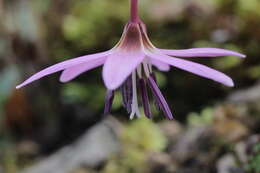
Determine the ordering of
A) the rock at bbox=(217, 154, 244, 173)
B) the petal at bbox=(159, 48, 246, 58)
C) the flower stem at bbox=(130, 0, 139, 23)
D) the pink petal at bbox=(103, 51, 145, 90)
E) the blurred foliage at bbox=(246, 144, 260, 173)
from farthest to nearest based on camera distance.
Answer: the rock at bbox=(217, 154, 244, 173) → the blurred foliage at bbox=(246, 144, 260, 173) → the flower stem at bbox=(130, 0, 139, 23) → the petal at bbox=(159, 48, 246, 58) → the pink petal at bbox=(103, 51, 145, 90)

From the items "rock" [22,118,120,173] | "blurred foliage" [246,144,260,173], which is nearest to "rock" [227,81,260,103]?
"rock" [22,118,120,173]

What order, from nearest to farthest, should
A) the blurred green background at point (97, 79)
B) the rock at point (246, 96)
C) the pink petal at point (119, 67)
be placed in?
the pink petal at point (119, 67) < the rock at point (246, 96) < the blurred green background at point (97, 79)

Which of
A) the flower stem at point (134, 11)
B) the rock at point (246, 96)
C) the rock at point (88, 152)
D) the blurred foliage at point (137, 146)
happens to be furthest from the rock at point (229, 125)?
the flower stem at point (134, 11)

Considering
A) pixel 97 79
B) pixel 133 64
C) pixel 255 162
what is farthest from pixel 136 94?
pixel 97 79

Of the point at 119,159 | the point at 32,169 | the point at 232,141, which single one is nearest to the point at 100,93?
the point at 32,169

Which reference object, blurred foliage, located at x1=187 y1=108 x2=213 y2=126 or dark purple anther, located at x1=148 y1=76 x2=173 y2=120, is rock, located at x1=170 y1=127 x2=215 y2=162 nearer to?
blurred foliage, located at x1=187 y1=108 x2=213 y2=126

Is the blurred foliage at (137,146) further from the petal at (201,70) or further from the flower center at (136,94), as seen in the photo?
the petal at (201,70)

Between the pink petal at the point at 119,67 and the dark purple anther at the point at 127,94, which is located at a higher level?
the pink petal at the point at 119,67
